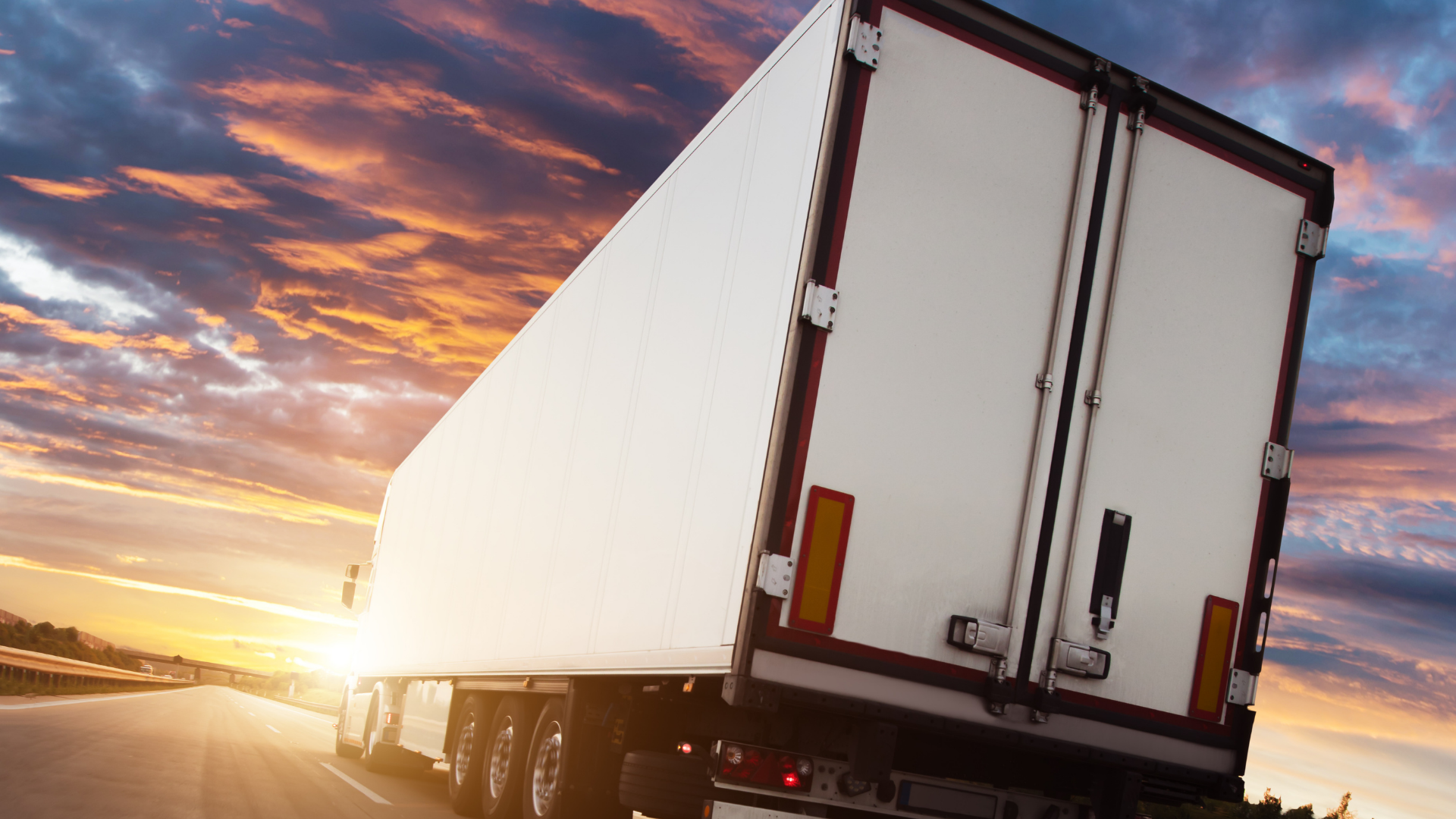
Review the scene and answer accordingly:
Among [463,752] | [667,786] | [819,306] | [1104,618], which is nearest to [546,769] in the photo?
[667,786]

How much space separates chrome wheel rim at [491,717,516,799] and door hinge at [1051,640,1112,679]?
14.8 feet

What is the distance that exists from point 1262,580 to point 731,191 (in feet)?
11.8

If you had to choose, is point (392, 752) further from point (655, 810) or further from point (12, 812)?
point (655, 810)

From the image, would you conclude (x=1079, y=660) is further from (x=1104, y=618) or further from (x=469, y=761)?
(x=469, y=761)

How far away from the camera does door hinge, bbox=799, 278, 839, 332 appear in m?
4.89

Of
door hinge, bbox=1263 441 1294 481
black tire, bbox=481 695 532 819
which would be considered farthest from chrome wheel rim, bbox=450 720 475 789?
door hinge, bbox=1263 441 1294 481

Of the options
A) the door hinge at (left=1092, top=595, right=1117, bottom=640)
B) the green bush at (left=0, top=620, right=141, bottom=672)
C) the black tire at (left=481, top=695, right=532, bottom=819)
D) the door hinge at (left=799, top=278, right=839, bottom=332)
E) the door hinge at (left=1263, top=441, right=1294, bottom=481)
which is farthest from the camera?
the green bush at (left=0, top=620, right=141, bottom=672)

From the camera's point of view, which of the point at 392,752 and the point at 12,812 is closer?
the point at 12,812

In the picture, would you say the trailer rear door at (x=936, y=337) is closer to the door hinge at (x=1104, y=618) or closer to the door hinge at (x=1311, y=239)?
the door hinge at (x=1104, y=618)

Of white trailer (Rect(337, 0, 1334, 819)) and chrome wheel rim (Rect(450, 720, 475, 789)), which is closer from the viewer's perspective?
white trailer (Rect(337, 0, 1334, 819))

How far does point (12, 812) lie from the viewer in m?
7.74

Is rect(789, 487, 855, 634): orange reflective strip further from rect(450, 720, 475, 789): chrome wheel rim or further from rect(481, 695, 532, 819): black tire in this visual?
rect(450, 720, 475, 789): chrome wheel rim

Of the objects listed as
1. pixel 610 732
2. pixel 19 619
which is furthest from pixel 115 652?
pixel 610 732

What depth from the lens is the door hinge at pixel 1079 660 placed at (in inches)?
206
